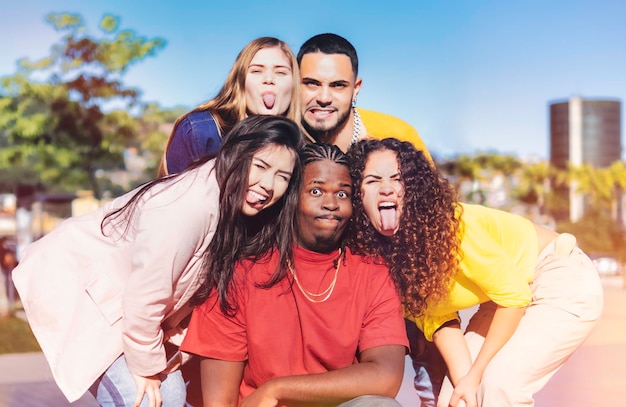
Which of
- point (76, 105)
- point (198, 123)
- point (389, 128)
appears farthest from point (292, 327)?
point (76, 105)

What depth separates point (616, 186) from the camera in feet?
171

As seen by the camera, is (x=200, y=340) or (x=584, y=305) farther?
(x=584, y=305)

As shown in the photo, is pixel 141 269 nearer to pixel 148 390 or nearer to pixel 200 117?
pixel 148 390

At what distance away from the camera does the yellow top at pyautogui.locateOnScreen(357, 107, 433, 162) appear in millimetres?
3846

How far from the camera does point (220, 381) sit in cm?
306

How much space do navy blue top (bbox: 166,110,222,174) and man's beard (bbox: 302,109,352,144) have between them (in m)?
0.52

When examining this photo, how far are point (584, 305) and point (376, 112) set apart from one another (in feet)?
4.54

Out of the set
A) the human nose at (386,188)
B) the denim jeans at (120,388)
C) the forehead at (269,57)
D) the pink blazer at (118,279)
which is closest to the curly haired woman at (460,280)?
the human nose at (386,188)

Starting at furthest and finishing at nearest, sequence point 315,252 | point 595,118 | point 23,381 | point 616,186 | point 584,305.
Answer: point 595,118
point 616,186
point 23,381
point 584,305
point 315,252

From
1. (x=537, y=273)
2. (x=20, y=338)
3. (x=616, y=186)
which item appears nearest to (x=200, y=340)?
(x=537, y=273)

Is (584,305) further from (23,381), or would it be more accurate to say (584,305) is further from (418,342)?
(23,381)

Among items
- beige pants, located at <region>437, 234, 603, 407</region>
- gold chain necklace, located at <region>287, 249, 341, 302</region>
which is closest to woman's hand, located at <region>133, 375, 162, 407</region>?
gold chain necklace, located at <region>287, 249, 341, 302</region>

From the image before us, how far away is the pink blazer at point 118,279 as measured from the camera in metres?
2.80

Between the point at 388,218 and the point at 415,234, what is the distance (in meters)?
0.12
